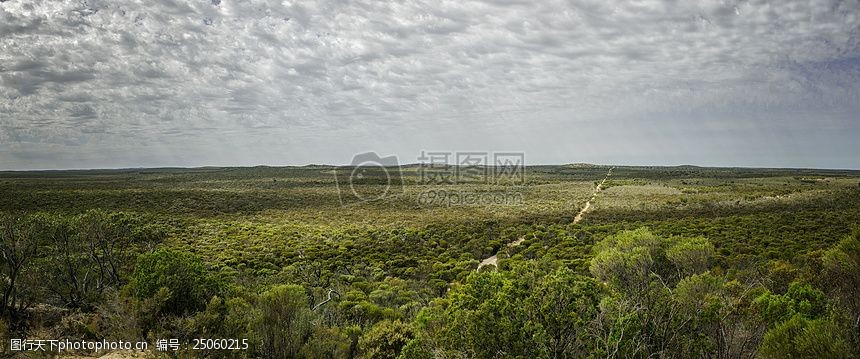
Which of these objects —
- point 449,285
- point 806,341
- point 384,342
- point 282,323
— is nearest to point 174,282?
point 282,323

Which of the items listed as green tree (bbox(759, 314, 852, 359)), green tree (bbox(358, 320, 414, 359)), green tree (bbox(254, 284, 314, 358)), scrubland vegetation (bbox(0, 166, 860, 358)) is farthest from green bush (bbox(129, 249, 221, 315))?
green tree (bbox(759, 314, 852, 359))

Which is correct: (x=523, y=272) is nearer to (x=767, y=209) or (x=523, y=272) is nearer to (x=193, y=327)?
(x=193, y=327)

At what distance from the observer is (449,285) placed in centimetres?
2078

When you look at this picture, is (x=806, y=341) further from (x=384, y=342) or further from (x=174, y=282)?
(x=174, y=282)

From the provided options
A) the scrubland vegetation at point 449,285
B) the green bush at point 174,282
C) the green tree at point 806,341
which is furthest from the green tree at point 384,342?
the green tree at point 806,341

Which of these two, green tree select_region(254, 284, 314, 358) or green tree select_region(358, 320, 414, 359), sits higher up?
green tree select_region(254, 284, 314, 358)

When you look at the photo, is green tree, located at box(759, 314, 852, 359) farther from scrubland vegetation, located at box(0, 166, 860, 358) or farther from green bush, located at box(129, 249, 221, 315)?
green bush, located at box(129, 249, 221, 315)

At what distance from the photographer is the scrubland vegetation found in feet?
24.8

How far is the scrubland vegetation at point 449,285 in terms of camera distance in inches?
298

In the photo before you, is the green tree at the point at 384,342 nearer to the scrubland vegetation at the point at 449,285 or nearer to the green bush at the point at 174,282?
the scrubland vegetation at the point at 449,285

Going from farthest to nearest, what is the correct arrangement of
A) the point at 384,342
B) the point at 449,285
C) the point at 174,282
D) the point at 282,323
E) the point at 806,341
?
the point at 449,285 → the point at 174,282 → the point at 384,342 → the point at 282,323 → the point at 806,341

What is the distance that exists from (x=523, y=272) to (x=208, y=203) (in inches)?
1990

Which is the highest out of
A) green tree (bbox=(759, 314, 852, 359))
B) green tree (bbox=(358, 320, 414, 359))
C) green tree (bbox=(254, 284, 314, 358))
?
green tree (bbox=(759, 314, 852, 359))

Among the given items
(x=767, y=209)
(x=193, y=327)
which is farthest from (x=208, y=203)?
(x=767, y=209)
